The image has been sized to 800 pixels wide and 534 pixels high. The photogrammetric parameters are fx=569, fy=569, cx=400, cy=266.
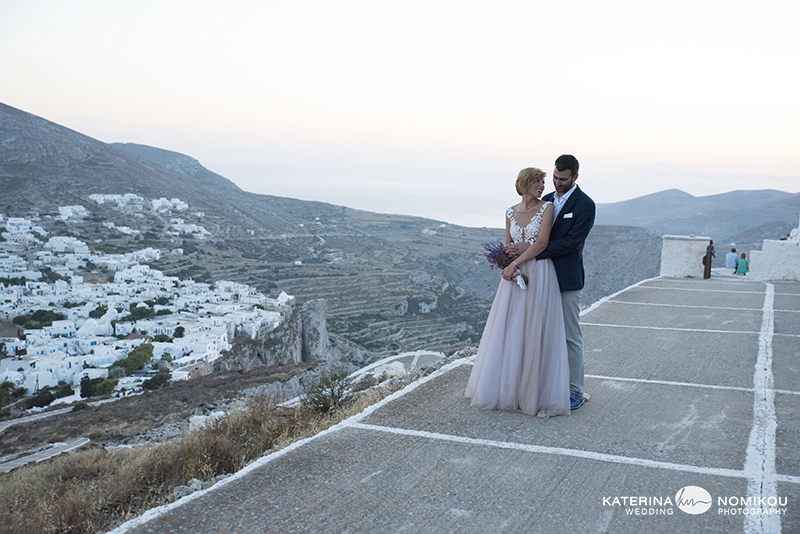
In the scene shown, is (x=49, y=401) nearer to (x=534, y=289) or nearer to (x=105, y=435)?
(x=105, y=435)

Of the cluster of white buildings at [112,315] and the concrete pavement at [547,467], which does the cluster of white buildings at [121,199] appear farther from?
the concrete pavement at [547,467]

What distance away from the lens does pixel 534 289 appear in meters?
3.96

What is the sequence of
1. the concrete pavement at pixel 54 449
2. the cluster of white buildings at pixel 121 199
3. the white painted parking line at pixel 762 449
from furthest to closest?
the cluster of white buildings at pixel 121 199, the concrete pavement at pixel 54 449, the white painted parking line at pixel 762 449

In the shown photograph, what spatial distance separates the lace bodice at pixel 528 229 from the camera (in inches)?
155

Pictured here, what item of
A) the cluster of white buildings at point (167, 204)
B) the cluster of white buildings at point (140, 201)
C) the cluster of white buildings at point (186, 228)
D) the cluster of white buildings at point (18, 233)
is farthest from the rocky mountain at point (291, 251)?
the cluster of white buildings at point (18, 233)

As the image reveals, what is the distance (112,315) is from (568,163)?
163 feet

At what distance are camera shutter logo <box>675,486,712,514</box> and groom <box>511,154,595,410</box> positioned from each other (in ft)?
4.25

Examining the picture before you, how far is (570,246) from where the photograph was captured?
12.6ft

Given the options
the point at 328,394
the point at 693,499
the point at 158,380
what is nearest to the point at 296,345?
the point at 158,380

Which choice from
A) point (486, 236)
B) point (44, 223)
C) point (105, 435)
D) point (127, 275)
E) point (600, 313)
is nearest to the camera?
point (600, 313)

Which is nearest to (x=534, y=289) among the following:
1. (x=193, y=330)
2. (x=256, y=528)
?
(x=256, y=528)

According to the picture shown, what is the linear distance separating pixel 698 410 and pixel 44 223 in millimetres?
83463

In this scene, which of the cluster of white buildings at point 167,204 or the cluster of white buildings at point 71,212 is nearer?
the cluster of white buildings at point 71,212

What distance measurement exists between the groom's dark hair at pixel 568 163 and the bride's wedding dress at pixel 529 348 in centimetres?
31
